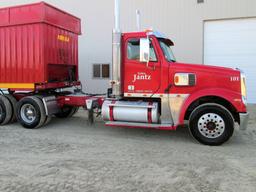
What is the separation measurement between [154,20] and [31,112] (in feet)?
25.0

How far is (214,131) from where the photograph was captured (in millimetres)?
6227

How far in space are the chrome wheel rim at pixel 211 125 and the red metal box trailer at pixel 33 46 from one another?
14.1 ft

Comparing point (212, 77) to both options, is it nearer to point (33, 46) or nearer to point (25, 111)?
point (33, 46)

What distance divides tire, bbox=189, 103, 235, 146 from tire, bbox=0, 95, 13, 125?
5.33 metres

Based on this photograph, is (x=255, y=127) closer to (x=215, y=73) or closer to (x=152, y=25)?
(x=215, y=73)

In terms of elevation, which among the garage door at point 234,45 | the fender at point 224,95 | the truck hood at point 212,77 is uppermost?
the garage door at point 234,45

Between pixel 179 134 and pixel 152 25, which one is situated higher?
pixel 152 25

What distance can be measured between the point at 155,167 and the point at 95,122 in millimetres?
4323

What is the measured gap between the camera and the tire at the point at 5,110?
8.43 m

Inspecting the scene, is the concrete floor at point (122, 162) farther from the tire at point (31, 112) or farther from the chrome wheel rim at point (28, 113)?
the chrome wheel rim at point (28, 113)

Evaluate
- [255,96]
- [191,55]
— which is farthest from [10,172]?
[255,96]

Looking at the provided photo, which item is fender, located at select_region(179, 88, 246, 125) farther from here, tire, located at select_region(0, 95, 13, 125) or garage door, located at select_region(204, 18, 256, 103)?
garage door, located at select_region(204, 18, 256, 103)

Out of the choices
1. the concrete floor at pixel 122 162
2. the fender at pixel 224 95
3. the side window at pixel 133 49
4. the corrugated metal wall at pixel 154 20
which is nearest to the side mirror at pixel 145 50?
the side window at pixel 133 49

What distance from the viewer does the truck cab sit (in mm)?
6230
